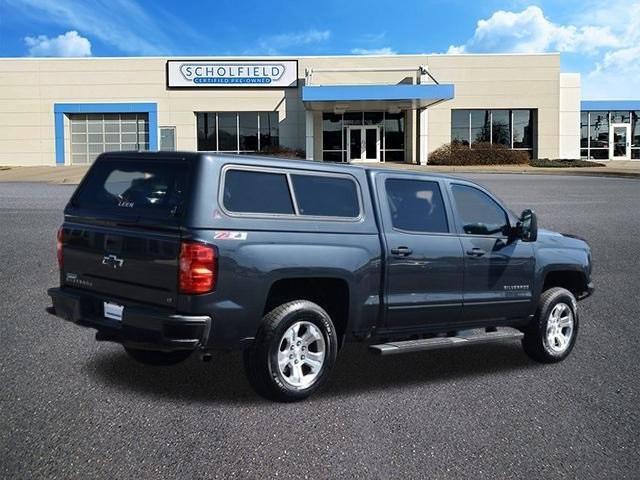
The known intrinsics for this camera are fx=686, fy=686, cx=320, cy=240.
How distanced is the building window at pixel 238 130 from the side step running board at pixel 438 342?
37745mm

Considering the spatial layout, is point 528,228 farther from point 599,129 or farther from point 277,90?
point 599,129

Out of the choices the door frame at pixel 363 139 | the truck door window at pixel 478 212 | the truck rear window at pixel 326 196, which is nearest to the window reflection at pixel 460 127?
the door frame at pixel 363 139

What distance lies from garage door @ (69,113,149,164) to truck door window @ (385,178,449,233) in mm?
39705

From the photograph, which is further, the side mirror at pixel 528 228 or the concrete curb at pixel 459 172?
the concrete curb at pixel 459 172

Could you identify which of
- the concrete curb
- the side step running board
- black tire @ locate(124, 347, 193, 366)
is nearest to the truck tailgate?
black tire @ locate(124, 347, 193, 366)

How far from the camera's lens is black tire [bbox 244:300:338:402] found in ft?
15.8

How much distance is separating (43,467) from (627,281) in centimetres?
820

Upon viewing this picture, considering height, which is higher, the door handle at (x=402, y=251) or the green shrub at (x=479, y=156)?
the green shrub at (x=479, y=156)

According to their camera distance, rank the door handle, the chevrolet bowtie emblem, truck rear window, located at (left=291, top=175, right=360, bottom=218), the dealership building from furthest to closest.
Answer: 1. the dealership building
2. the door handle
3. truck rear window, located at (left=291, top=175, right=360, bottom=218)
4. the chevrolet bowtie emblem

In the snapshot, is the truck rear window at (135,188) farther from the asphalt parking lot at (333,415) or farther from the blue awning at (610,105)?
the blue awning at (610,105)

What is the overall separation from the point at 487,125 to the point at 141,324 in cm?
4095

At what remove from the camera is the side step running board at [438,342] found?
211 inches

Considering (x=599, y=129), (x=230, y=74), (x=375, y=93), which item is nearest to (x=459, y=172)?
(x=375, y=93)

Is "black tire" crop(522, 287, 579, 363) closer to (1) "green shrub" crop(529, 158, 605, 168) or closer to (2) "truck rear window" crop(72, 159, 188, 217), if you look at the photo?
(2) "truck rear window" crop(72, 159, 188, 217)
